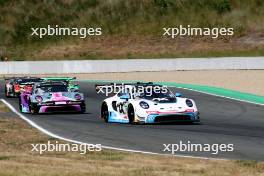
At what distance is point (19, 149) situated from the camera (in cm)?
1380

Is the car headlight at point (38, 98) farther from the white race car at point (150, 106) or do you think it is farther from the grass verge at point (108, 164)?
the grass verge at point (108, 164)

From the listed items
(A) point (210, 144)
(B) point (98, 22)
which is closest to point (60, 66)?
(B) point (98, 22)

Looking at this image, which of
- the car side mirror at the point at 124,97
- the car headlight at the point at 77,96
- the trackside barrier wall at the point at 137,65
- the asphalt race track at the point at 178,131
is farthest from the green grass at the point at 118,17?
the car side mirror at the point at 124,97

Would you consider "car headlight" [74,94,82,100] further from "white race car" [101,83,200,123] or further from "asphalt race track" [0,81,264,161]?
"white race car" [101,83,200,123]

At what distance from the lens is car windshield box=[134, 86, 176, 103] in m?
19.6

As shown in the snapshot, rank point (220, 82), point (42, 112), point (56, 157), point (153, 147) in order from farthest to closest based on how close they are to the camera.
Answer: point (220, 82)
point (42, 112)
point (153, 147)
point (56, 157)

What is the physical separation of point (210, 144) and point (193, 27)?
53229 mm

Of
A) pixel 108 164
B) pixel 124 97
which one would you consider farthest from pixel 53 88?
pixel 108 164

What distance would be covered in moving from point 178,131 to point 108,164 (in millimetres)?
6334

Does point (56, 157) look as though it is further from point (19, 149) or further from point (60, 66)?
point (60, 66)

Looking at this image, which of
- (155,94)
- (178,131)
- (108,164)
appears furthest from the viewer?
(155,94)

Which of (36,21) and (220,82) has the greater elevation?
(36,21)

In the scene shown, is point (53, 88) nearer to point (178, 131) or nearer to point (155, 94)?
point (155, 94)

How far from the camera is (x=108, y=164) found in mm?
11445
